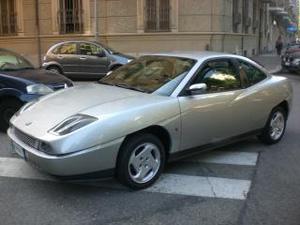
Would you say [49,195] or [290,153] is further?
[290,153]

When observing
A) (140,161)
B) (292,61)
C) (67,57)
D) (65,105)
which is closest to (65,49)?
(67,57)

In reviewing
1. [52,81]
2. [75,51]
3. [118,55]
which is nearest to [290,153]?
[52,81]

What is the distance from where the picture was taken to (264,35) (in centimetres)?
4038

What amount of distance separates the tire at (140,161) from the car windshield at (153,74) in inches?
26.1

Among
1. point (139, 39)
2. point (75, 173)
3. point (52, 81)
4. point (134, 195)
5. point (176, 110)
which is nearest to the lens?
point (75, 173)

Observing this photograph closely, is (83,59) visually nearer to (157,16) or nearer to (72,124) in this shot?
(157,16)

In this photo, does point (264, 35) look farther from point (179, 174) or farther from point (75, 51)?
point (179, 174)

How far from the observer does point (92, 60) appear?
56.2 ft

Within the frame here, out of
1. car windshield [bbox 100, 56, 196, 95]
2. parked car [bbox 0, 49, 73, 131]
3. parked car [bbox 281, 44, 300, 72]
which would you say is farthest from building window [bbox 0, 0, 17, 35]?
car windshield [bbox 100, 56, 196, 95]

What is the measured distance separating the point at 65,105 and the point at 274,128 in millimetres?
3349

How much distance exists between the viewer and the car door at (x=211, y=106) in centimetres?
547

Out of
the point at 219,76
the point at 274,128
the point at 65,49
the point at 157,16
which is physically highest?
the point at 157,16

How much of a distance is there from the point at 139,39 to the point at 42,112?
17319 millimetres

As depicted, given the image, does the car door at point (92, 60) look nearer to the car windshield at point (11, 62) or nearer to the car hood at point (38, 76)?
the car windshield at point (11, 62)
